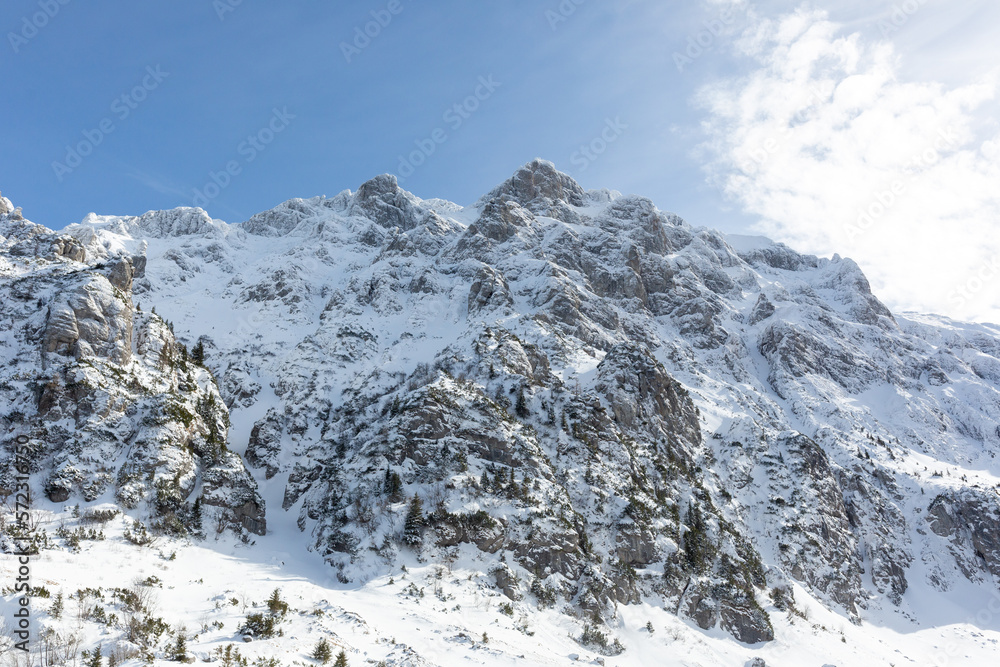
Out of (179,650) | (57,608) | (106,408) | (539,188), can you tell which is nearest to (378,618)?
(179,650)

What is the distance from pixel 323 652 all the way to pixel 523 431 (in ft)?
104

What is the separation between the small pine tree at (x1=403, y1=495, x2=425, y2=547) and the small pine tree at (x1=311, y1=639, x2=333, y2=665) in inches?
655

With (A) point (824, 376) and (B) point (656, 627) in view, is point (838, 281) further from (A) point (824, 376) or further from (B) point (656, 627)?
(B) point (656, 627)

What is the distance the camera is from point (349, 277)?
101688mm

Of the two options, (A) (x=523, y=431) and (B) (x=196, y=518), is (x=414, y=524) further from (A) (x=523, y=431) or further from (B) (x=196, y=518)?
(B) (x=196, y=518)

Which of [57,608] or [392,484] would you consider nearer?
[57,608]

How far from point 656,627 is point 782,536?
2576 cm

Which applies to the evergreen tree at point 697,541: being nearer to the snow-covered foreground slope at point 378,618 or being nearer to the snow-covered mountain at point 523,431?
the snow-covered mountain at point 523,431

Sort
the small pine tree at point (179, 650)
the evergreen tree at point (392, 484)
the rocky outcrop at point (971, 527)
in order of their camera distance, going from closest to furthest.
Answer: the small pine tree at point (179, 650) < the evergreen tree at point (392, 484) < the rocky outcrop at point (971, 527)

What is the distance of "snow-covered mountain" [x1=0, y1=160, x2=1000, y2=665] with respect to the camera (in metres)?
40.2

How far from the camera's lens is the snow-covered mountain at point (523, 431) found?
132 feet

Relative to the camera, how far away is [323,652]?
911 inches

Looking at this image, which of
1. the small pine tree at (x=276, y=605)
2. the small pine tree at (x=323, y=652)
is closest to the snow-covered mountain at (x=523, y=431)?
the small pine tree at (x=323, y=652)

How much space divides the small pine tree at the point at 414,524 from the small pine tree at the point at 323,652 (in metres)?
16.6
